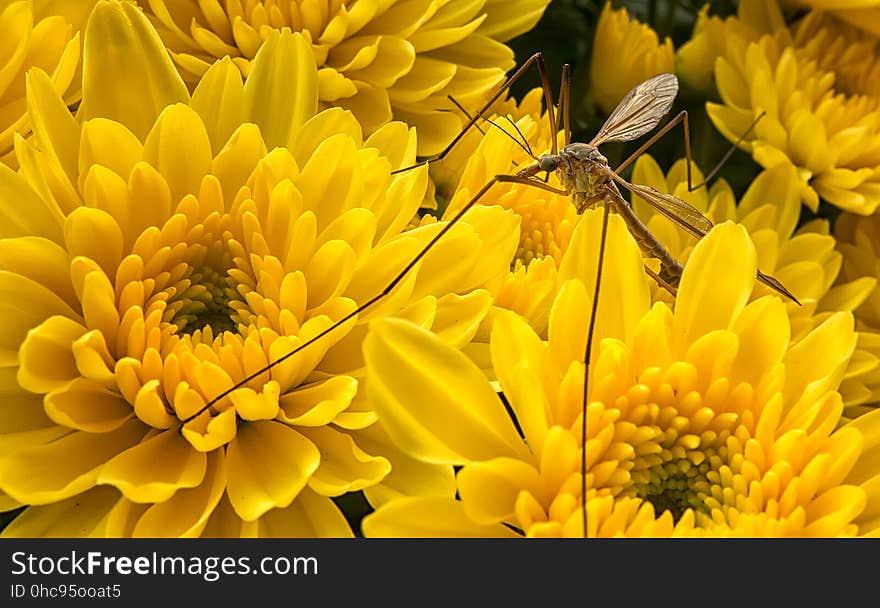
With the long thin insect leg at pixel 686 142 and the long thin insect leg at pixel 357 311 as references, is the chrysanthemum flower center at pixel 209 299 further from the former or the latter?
the long thin insect leg at pixel 686 142

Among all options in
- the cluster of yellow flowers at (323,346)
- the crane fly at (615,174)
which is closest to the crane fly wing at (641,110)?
the crane fly at (615,174)

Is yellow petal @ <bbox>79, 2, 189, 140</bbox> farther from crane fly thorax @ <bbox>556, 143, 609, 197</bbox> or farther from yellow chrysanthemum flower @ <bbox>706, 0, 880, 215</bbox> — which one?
yellow chrysanthemum flower @ <bbox>706, 0, 880, 215</bbox>

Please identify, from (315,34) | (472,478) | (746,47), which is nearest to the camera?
(472,478)

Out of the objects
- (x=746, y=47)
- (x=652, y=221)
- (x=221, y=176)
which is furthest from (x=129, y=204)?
(x=746, y=47)

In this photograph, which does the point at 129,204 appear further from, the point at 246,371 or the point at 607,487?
the point at 607,487

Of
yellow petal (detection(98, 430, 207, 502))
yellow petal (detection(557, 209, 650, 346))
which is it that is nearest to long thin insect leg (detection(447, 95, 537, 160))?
yellow petal (detection(557, 209, 650, 346))
